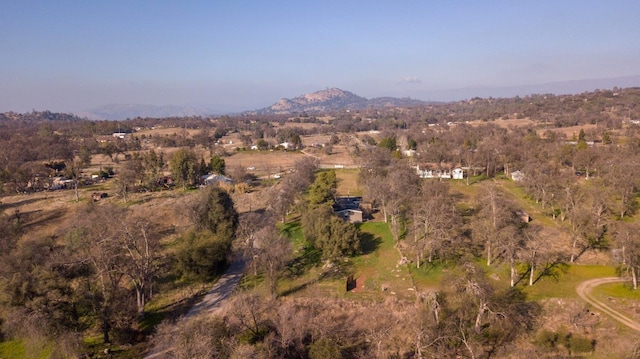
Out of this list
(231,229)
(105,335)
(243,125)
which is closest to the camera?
(105,335)

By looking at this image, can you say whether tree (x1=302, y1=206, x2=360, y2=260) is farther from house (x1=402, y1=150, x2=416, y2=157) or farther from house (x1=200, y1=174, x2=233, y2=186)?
house (x1=402, y1=150, x2=416, y2=157)

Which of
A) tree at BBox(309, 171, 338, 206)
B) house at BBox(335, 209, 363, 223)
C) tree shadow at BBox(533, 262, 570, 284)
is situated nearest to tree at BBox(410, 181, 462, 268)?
tree shadow at BBox(533, 262, 570, 284)

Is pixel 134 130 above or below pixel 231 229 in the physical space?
above

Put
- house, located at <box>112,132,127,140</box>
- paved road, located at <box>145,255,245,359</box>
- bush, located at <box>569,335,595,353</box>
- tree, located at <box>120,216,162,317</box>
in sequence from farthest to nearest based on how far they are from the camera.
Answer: house, located at <box>112,132,127,140</box> < tree, located at <box>120,216,162,317</box> < paved road, located at <box>145,255,245,359</box> < bush, located at <box>569,335,595,353</box>

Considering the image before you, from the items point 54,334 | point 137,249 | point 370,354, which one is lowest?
point 370,354

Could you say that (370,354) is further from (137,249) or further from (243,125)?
(243,125)

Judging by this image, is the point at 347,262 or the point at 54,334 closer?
the point at 54,334

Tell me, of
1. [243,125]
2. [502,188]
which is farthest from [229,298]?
[243,125]
